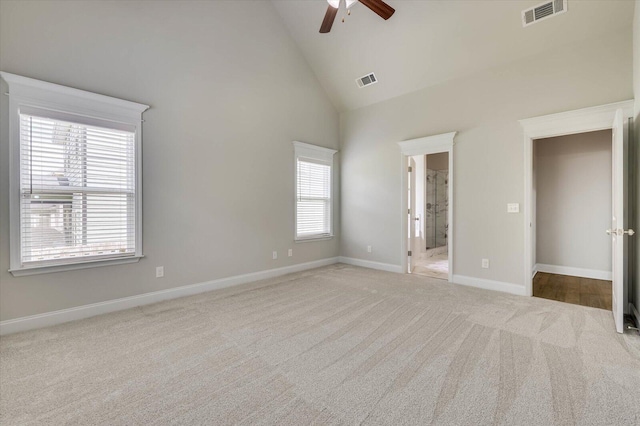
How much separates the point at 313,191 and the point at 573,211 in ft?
14.9

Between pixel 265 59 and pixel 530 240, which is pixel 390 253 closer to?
pixel 530 240

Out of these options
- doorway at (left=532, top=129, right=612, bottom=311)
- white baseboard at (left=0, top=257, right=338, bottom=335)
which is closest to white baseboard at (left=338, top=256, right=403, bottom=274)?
white baseboard at (left=0, top=257, right=338, bottom=335)

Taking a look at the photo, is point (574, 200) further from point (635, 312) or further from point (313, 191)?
point (313, 191)

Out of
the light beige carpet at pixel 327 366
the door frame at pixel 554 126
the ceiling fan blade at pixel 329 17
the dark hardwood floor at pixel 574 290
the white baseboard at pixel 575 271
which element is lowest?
the light beige carpet at pixel 327 366

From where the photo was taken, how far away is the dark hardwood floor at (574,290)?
356cm

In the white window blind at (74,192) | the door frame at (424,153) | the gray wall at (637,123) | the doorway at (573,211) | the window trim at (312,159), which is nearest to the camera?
the white window blind at (74,192)

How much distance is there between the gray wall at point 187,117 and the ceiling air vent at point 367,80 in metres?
0.89

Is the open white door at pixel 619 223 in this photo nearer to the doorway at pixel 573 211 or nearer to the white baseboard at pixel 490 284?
the white baseboard at pixel 490 284

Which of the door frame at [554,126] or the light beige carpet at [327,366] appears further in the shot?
the door frame at [554,126]

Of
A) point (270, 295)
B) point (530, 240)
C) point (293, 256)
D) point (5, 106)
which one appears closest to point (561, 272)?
point (530, 240)

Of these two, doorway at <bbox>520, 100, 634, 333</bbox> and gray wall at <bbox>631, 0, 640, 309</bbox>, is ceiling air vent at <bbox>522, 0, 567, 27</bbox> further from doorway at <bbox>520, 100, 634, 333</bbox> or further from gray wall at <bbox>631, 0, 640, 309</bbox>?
doorway at <bbox>520, 100, 634, 333</bbox>

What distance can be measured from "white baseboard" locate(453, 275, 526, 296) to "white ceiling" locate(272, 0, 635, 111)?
300cm

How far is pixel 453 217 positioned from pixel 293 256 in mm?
2690

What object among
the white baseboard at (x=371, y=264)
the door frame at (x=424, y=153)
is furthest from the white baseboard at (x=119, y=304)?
the door frame at (x=424, y=153)
